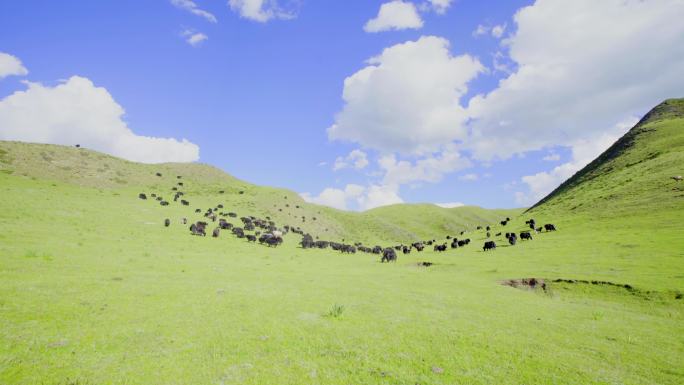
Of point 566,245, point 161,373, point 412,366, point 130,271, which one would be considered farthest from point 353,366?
point 566,245

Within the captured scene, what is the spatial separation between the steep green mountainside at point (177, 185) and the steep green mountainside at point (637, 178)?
57.8 m

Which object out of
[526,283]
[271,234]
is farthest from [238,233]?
[526,283]

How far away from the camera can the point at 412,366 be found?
30.9 feet

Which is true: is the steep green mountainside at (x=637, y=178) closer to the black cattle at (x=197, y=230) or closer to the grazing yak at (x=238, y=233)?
the grazing yak at (x=238, y=233)

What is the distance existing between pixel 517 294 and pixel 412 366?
57.1ft

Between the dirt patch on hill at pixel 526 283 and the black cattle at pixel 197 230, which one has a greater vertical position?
the black cattle at pixel 197 230

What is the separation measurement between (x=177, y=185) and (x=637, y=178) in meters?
120

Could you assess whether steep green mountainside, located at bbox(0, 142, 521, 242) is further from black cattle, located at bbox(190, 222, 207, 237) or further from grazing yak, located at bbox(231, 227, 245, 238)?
grazing yak, located at bbox(231, 227, 245, 238)

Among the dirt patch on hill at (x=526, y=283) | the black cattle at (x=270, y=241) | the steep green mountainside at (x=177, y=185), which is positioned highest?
the steep green mountainside at (x=177, y=185)

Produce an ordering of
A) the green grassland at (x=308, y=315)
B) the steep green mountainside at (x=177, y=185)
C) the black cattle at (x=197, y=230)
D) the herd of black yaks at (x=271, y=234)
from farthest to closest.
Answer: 1. the steep green mountainside at (x=177, y=185)
2. the herd of black yaks at (x=271, y=234)
3. the black cattle at (x=197, y=230)
4. the green grassland at (x=308, y=315)

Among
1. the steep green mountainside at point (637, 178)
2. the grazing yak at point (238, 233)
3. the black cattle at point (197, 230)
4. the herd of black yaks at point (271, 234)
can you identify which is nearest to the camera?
the black cattle at point (197, 230)

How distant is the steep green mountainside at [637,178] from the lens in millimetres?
56562

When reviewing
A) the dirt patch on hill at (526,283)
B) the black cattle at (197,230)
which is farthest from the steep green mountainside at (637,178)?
the black cattle at (197,230)

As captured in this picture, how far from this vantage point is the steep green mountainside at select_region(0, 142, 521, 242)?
74438 mm
